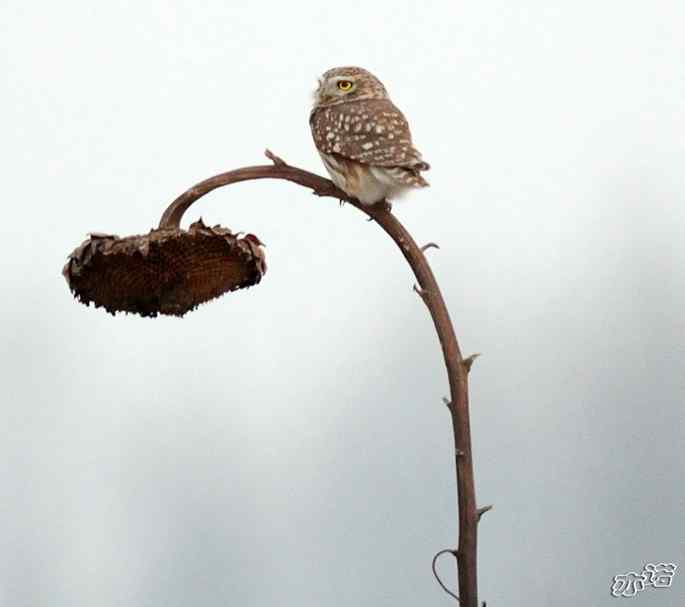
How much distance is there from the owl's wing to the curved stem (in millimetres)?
61

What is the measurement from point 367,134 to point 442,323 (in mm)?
215

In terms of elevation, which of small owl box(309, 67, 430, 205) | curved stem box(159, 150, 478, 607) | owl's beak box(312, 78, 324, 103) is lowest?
curved stem box(159, 150, 478, 607)

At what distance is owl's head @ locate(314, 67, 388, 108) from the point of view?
105cm

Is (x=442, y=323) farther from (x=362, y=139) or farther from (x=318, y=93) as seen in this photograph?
(x=318, y=93)

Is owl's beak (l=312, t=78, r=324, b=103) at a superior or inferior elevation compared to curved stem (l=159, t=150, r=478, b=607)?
superior

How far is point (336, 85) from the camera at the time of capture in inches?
41.3

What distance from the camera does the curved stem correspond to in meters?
0.85

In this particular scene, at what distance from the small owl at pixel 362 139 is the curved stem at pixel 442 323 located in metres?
0.05

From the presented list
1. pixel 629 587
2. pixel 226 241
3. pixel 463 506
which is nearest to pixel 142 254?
pixel 226 241

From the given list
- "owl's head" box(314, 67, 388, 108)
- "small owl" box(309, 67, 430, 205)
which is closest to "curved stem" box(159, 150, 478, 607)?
"small owl" box(309, 67, 430, 205)

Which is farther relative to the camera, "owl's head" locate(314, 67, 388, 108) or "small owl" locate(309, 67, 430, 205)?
"owl's head" locate(314, 67, 388, 108)

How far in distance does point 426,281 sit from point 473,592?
28cm

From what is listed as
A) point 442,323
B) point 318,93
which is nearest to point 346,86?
point 318,93

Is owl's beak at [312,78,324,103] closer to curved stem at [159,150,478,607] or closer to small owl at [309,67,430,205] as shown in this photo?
small owl at [309,67,430,205]
